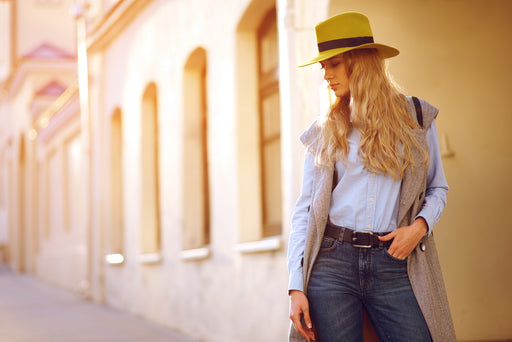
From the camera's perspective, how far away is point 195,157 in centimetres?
1038

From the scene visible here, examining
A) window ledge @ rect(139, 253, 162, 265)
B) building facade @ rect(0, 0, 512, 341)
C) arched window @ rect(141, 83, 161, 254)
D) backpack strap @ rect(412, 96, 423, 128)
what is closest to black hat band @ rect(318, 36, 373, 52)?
backpack strap @ rect(412, 96, 423, 128)

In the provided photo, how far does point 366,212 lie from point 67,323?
29.7ft

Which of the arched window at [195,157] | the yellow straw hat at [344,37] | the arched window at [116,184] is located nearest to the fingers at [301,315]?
the yellow straw hat at [344,37]

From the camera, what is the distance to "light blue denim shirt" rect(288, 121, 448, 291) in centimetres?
316

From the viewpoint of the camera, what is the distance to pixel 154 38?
1170 centimetres

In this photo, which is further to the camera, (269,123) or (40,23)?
(40,23)

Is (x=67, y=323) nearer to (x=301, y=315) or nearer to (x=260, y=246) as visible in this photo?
(x=260, y=246)

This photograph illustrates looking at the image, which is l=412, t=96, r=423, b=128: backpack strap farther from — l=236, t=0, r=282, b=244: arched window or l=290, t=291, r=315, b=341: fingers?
l=236, t=0, r=282, b=244: arched window

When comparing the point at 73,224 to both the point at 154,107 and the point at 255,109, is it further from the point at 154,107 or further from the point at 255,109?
the point at 255,109

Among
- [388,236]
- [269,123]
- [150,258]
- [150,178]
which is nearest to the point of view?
[388,236]

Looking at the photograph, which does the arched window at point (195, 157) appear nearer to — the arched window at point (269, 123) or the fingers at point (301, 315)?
the arched window at point (269, 123)

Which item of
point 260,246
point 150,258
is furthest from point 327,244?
point 150,258

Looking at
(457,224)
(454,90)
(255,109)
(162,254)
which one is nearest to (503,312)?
(457,224)

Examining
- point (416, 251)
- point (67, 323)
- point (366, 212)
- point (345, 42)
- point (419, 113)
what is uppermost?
point (345, 42)
